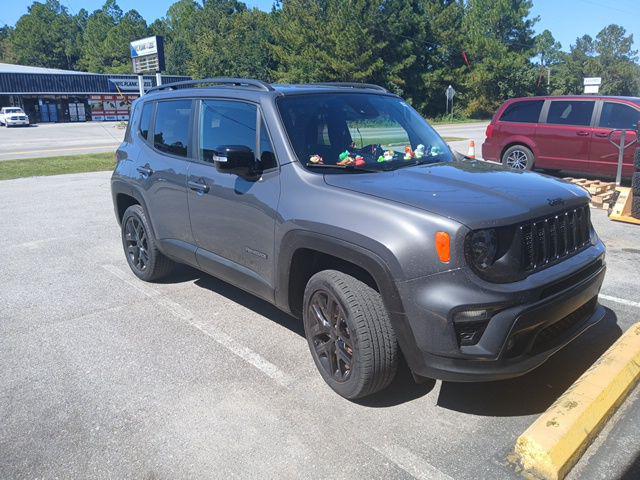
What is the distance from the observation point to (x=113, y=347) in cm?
429

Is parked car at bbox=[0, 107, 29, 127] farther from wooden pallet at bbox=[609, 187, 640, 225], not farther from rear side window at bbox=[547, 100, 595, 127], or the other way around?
wooden pallet at bbox=[609, 187, 640, 225]

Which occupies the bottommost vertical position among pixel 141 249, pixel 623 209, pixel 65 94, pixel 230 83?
pixel 623 209

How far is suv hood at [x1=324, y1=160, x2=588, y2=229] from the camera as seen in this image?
2.97 metres

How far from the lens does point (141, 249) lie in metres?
5.68

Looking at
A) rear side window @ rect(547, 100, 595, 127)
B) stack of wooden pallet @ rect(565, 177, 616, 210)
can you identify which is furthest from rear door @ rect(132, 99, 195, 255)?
rear side window @ rect(547, 100, 595, 127)

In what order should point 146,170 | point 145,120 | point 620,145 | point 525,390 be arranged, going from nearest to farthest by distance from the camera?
point 525,390
point 146,170
point 145,120
point 620,145

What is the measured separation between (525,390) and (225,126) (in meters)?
2.86

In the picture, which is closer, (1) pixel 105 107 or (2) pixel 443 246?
(2) pixel 443 246

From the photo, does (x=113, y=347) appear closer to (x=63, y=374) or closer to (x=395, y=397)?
(x=63, y=374)

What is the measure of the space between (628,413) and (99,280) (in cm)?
493

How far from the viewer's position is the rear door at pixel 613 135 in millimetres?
10281

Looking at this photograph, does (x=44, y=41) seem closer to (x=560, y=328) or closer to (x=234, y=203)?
(x=234, y=203)

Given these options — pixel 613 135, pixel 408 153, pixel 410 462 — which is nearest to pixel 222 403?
pixel 410 462

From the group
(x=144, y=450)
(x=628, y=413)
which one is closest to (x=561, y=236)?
(x=628, y=413)
